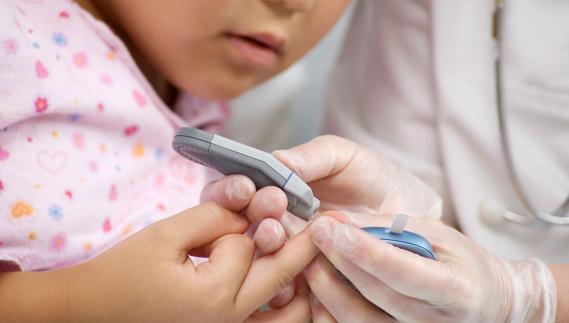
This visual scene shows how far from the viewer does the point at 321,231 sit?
0.58 m

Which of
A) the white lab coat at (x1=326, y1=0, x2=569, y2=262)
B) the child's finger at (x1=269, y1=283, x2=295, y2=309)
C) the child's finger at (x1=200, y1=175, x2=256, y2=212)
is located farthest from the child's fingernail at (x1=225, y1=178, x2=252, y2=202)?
the white lab coat at (x1=326, y1=0, x2=569, y2=262)

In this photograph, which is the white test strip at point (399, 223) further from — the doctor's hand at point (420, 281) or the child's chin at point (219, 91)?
the child's chin at point (219, 91)

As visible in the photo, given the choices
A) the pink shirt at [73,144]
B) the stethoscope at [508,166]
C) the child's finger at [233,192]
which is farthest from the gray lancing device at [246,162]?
the stethoscope at [508,166]

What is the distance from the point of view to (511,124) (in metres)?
0.84

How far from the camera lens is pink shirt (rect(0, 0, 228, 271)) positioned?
24.2 inches

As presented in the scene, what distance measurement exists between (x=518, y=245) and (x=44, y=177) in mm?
604

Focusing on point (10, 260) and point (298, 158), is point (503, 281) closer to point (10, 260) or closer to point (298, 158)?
point (298, 158)

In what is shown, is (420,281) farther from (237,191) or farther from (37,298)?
(37,298)

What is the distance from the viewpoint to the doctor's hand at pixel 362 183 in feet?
2.25

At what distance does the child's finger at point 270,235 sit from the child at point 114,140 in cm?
1

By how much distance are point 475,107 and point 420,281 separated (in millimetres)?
381

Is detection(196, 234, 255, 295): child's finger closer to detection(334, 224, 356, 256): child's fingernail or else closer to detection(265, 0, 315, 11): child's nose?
detection(334, 224, 356, 256): child's fingernail

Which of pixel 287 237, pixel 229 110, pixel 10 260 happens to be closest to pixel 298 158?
pixel 287 237

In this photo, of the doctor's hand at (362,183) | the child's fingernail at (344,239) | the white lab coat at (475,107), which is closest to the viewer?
the child's fingernail at (344,239)
